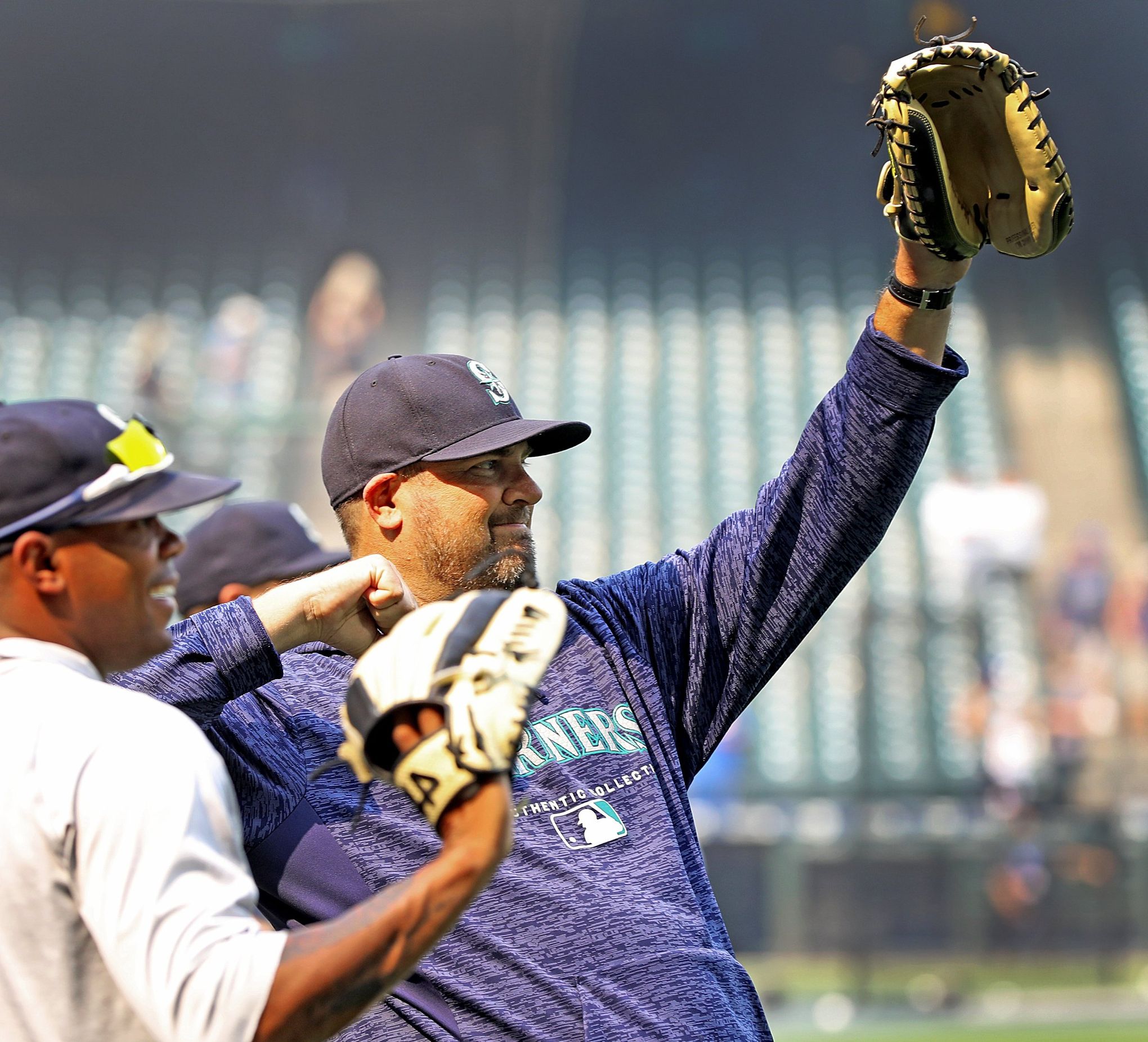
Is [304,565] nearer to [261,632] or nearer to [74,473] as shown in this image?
[261,632]

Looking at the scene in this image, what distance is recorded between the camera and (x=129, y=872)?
1.08 m

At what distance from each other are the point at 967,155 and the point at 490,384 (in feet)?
2.42

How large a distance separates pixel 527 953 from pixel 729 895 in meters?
5.71

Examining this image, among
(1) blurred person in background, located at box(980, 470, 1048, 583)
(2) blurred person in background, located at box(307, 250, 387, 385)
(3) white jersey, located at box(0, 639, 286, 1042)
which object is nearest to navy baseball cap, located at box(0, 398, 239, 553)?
(3) white jersey, located at box(0, 639, 286, 1042)

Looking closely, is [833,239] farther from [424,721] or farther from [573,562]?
[424,721]

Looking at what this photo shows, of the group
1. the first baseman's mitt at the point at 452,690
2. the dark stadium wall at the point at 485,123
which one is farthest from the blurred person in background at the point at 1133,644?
the first baseman's mitt at the point at 452,690

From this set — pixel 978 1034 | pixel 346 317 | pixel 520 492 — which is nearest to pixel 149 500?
pixel 520 492

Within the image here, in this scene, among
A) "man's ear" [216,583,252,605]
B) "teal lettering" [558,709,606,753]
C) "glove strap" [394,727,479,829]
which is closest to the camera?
"glove strap" [394,727,479,829]

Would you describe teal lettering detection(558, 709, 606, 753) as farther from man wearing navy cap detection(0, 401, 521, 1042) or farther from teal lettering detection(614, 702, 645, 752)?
man wearing navy cap detection(0, 401, 521, 1042)

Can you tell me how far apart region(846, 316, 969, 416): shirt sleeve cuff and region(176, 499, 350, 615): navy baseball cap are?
1.73 meters

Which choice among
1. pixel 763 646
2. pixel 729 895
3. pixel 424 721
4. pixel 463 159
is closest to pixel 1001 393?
pixel 463 159

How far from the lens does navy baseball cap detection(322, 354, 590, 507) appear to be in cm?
199

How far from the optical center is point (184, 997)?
106 centimetres

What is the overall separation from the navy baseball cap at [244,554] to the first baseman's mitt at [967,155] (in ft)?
6.06
